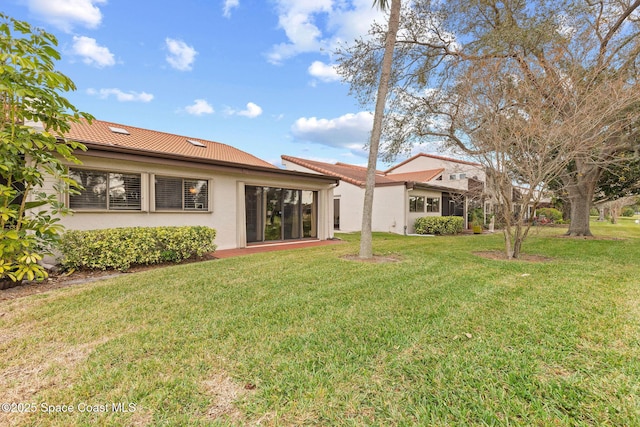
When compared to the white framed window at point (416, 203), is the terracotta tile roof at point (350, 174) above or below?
above

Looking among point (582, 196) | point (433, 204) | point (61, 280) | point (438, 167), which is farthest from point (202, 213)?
point (438, 167)

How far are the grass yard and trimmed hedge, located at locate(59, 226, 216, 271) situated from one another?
4.80 feet

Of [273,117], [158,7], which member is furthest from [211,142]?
[158,7]

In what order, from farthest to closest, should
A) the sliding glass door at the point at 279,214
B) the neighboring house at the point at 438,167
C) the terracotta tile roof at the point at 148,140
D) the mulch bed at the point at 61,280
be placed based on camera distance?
the neighboring house at the point at 438,167 → the sliding glass door at the point at 279,214 → the terracotta tile roof at the point at 148,140 → the mulch bed at the point at 61,280

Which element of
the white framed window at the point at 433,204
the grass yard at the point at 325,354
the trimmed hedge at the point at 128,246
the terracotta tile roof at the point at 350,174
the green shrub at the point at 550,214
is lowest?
the grass yard at the point at 325,354

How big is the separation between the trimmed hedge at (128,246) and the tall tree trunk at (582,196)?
16633mm

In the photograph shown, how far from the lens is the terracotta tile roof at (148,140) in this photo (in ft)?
34.4

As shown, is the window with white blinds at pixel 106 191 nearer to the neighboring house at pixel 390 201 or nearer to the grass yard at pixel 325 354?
the grass yard at pixel 325 354

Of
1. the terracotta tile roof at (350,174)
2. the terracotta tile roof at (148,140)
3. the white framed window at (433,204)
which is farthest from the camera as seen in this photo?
the white framed window at (433,204)

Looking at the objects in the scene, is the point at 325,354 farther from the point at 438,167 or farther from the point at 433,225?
the point at 438,167

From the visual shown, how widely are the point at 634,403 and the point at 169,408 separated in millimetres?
3532

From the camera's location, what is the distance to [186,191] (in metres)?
9.74

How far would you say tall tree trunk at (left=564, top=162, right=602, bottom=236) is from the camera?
13.9 m

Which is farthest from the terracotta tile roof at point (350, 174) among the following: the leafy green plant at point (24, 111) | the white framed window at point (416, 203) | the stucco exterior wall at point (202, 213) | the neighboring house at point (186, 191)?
the leafy green plant at point (24, 111)
